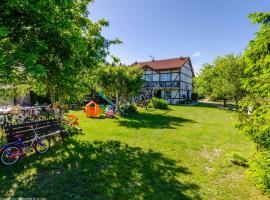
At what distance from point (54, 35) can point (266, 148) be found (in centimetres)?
718

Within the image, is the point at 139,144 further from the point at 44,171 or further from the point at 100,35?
the point at 100,35

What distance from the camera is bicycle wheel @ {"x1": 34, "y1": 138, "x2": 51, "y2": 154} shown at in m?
7.57

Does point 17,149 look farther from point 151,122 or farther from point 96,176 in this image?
point 151,122

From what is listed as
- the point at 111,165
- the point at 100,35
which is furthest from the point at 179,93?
the point at 111,165

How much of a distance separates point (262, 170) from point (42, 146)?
7701 mm

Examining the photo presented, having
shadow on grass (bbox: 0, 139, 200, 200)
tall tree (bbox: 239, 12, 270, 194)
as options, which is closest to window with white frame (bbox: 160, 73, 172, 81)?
shadow on grass (bbox: 0, 139, 200, 200)

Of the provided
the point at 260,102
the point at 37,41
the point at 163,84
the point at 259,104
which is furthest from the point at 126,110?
the point at 163,84

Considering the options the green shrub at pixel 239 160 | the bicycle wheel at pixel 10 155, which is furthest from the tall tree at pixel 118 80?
the green shrub at pixel 239 160

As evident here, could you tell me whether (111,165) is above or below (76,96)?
below

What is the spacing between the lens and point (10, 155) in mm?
6516

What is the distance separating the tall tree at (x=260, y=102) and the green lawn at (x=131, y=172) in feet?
2.04

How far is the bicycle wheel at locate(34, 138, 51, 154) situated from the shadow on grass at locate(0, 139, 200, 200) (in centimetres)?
25

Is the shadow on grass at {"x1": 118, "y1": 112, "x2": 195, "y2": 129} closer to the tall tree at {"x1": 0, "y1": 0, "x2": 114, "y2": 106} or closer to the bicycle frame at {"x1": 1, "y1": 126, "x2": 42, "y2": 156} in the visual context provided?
the tall tree at {"x1": 0, "y1": 0, "x2": 114, "y2": 106}

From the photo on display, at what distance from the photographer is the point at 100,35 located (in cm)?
1080
